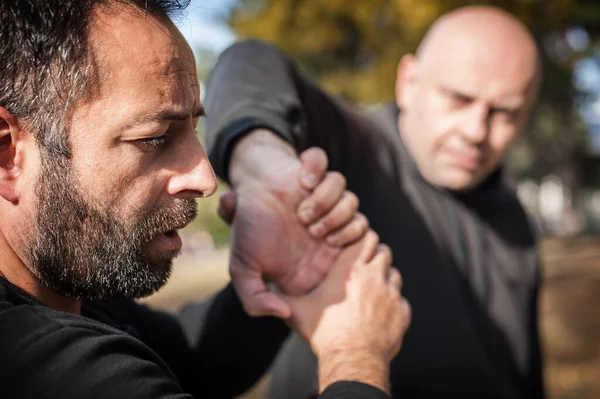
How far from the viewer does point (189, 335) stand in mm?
2219

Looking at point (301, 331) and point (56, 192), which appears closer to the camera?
point (56, 192)

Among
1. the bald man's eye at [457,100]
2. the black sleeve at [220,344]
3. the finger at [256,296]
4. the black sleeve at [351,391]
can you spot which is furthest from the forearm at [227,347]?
the bald man's eye at [457,100]

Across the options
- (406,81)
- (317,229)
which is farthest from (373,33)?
(317,229)

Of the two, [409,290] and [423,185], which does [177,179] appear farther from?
[423,185]

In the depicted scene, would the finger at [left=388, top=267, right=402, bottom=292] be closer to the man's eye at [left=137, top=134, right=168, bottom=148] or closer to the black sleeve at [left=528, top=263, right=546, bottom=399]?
the man's eye at [left=137, top=134, right=168, bottom=148]

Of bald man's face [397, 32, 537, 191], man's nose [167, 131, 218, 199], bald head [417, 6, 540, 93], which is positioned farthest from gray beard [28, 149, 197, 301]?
bald head [417, 6, 540, 93]

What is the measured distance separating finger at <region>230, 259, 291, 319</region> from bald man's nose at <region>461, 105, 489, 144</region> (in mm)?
1463

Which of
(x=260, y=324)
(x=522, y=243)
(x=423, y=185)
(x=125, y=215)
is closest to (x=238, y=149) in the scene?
(x=260, y=324)

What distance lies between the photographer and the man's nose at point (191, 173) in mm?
1496

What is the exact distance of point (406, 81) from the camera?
10.9 feet

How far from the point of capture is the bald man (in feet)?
8.73

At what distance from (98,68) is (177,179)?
0.98ft

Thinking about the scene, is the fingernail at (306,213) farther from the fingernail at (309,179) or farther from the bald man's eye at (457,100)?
the bald man's eye at (457,100)

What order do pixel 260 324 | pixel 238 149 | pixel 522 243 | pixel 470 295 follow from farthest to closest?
pixel 522 243 → pixel 470 295 → pixel 260 324 → pixel 238 149
